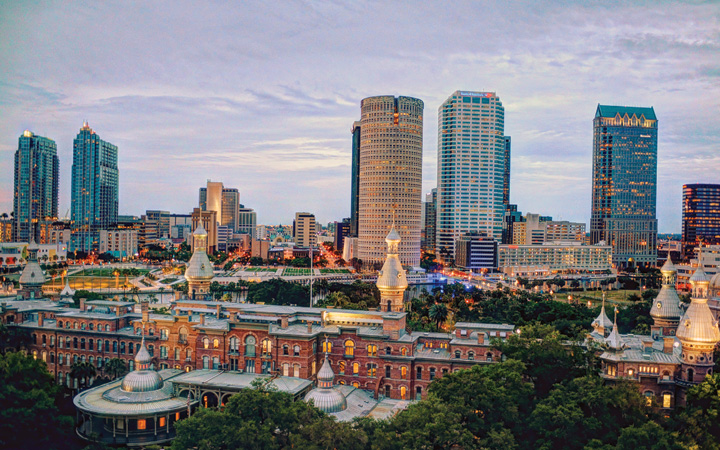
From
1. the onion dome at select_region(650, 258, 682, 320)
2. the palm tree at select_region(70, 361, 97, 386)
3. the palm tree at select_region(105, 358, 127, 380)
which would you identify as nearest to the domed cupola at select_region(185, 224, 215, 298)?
the palm tree at select_region(105, 358, 127, 380)

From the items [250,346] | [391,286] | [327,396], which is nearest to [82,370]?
[250,346]

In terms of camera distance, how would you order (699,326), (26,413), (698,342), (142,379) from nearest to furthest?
1. (26,413)
2. (698,342)
3. (699,326)
4. (142,379)

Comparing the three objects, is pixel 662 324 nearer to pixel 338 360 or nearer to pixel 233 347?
pixel 338 360

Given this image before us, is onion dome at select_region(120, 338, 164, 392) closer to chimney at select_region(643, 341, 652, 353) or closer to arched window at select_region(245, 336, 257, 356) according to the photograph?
arched window at select_region(245, 336, 257, 356)

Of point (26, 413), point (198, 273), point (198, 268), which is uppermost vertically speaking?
point (198, 268)

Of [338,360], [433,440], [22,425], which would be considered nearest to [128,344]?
[22,425]

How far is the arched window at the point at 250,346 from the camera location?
77.3m

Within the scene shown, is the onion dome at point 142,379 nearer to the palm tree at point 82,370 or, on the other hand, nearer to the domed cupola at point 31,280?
the palm tree at point 82,370

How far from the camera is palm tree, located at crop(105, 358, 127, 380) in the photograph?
81.1m

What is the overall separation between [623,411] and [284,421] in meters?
34.3

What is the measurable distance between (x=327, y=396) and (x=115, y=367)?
121 ft

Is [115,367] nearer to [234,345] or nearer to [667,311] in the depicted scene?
[234,345]

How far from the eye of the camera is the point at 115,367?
266ft

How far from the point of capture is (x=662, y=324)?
86.9 meters
